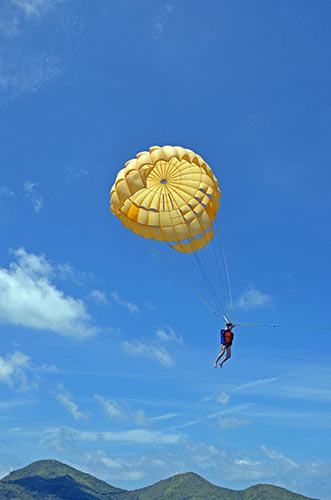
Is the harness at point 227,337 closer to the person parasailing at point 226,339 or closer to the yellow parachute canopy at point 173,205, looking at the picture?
the person parasailing at point 226,339

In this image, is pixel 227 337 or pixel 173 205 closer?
pixel 227 337

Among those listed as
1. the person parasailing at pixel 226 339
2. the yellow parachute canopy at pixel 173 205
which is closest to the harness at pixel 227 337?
the person parasailing at pixel 226 339

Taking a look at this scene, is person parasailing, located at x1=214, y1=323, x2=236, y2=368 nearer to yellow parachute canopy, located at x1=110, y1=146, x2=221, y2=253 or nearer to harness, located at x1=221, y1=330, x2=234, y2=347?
harness, located at x1=221, y1=330, x2=234, y2=347

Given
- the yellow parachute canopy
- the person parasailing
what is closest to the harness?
the person parasailing

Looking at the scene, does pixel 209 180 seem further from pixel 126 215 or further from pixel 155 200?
pixel 126 215

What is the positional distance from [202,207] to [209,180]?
227 centimetres

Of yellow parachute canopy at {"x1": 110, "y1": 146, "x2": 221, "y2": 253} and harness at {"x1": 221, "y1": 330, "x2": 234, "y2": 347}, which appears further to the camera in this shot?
yellow parachute canopy at {"x1": 110, "y1": 146, "x2": 221, "y2": 253}

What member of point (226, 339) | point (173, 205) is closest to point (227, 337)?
point (226, 339)

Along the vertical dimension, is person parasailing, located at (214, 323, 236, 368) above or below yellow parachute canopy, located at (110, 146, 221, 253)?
below

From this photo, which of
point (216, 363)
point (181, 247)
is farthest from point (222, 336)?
point (181, 247)

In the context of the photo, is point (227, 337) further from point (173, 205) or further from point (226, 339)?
point (173, 205)

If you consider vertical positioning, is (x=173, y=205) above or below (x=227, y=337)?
above

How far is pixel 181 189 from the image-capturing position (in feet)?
121

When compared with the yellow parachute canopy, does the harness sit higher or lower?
lower
